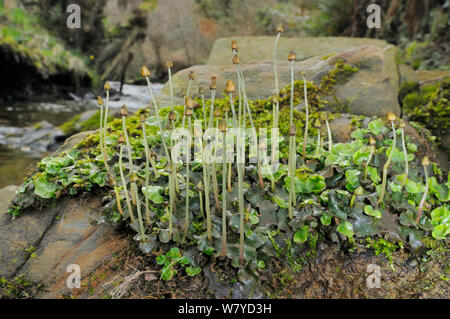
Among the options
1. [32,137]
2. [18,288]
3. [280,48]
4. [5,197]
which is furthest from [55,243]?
[32,137]

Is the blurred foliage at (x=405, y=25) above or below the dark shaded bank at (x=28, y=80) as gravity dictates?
above

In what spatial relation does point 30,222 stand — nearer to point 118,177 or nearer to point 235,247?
point 118,177

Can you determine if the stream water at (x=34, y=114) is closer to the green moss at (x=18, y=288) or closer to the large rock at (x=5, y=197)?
the large rock at (x=5, y=197)

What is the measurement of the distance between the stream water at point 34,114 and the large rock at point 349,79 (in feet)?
7.88

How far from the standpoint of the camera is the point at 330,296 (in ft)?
7.13

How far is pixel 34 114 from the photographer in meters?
9.70

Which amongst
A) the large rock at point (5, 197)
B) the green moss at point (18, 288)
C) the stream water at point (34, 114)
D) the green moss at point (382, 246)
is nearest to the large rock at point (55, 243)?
the green moss at point (18, 288)

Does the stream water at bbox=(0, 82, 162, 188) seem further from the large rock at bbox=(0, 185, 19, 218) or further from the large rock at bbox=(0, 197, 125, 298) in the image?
the large rock at bbox=(0, 197, 125, 298)

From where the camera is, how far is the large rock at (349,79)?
3.93 m

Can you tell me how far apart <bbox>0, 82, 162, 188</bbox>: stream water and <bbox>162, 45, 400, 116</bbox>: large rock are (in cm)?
240

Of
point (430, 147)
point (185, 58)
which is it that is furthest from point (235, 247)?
point (185, 58)

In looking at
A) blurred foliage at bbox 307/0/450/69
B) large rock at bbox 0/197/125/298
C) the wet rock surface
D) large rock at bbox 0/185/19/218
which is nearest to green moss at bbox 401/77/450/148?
large rock at bbox 0/197/125/298

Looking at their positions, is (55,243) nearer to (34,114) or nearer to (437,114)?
(437,114)

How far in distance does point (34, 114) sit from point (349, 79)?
8904 millimetres
